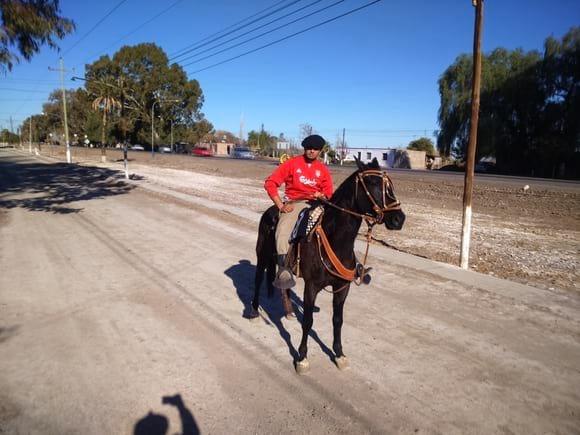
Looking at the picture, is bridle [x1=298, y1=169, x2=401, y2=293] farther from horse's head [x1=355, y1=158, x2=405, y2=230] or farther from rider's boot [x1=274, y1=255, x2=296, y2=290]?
rider's boot [x1=274, y1=255, x2=296, y2=290]

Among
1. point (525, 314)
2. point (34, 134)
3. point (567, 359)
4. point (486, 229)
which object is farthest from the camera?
point (34, 134)

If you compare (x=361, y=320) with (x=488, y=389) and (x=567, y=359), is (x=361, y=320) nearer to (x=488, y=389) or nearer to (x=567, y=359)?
(x=488, y=389)

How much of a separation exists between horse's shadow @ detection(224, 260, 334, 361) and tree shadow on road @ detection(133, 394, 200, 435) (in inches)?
51.1

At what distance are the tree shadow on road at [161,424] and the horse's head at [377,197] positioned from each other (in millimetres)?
2326

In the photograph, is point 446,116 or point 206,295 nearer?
point 206,295

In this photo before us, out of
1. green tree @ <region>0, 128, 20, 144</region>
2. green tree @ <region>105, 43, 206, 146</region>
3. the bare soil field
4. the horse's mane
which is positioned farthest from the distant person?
green tree @ <region>0, 128, 20, 144</region>

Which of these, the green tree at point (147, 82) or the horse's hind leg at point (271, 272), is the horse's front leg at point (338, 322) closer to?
the horse's hind leg at point (271, 272)

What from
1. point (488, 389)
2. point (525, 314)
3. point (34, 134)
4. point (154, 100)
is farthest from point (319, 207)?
point (34, 134)

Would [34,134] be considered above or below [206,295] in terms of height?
above

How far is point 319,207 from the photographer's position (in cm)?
398

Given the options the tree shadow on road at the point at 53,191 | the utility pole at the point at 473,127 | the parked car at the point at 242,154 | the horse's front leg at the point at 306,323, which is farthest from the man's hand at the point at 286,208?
the parked car at the point at 242,154

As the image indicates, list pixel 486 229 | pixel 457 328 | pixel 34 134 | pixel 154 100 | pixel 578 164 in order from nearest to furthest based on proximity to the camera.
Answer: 1. pixel 457 328
2. pixel 486 229
3. pixel 578 164
4. pixel 154 100
5. pixel 34 134

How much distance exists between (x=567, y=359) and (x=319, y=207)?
333 cm

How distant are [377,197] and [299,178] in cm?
128
